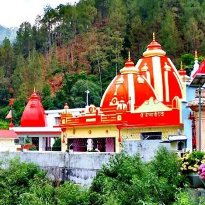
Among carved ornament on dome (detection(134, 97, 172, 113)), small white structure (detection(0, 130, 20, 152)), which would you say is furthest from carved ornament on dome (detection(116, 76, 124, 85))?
small white structure (detection(0, 130, 20, 152))

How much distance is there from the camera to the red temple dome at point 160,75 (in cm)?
2956

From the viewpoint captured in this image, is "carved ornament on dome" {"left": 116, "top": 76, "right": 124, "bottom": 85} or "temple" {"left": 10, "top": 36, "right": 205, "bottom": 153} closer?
"temple" {"left": 10, "top": 36, "right": 205, "bottom": 153}

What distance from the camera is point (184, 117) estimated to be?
78.8ft

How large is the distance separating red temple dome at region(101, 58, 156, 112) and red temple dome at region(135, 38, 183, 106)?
Answer: 2.69 feet

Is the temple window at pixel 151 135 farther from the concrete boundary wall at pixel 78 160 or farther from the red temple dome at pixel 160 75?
the concrete boundary wall at pixel 78 160

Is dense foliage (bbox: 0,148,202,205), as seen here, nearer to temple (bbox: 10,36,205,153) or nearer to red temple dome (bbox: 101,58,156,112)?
temple (bbox: 10,36,205,153)

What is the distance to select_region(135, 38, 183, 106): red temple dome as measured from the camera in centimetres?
2956

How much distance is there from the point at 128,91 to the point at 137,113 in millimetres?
2566

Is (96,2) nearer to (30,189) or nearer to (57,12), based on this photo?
(57,12)

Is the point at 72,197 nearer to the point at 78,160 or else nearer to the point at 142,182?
the point at 142,182

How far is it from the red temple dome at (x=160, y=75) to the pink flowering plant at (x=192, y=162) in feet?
47.4

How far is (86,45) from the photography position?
67.3 m

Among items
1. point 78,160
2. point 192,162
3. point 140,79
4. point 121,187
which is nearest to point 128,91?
point 140,79

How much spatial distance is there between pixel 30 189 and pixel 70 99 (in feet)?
117
